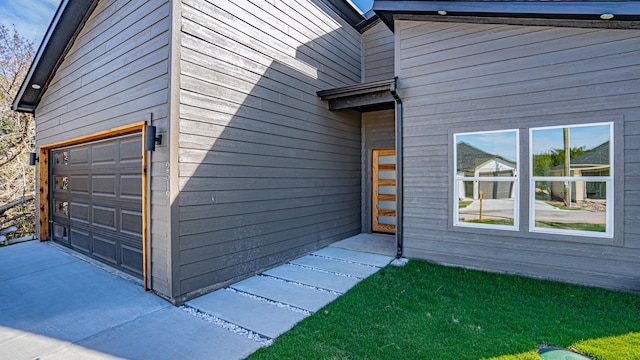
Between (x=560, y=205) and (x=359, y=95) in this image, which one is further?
(x=359, y=95)

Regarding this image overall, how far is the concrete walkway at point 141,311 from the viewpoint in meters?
2.67

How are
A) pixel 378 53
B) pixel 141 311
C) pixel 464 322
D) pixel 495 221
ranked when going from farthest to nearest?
1. pixel 378 53
2. pixel 495 221
3. pixel 141 311
4. pixel 464 322

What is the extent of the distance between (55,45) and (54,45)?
15 millimetres

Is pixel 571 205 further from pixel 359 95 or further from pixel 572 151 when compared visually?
pixel 359 95

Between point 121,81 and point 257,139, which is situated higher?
point 121,81

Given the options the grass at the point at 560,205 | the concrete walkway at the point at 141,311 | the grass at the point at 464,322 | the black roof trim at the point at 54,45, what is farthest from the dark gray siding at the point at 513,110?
the black roof trim at the point at 54,45

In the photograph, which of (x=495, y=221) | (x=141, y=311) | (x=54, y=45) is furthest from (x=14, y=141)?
(x=495, y=221)

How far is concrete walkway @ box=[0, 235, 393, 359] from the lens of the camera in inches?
105

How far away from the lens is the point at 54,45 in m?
5.63

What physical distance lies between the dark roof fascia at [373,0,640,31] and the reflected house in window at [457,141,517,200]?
1.85 m

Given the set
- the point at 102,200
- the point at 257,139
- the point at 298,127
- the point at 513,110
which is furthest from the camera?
the point at 298,127

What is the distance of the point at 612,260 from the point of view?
3.77 metres

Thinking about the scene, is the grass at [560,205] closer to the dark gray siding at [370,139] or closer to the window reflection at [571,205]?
the window reflection at [571,205]

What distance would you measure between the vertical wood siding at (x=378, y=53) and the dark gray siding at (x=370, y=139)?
0.96 meters
